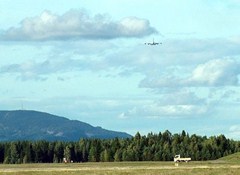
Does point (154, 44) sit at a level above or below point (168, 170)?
above

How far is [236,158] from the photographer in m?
129

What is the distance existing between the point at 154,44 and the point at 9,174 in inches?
2030

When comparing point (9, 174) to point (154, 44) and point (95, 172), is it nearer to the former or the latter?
point (95, 172)

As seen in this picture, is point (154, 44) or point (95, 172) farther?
point (154, 44)

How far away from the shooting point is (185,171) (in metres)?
87.8

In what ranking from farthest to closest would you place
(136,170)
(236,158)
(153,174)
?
(236,158), (136,170), (153,174)

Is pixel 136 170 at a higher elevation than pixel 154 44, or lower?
lower

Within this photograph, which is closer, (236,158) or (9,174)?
(9,174)

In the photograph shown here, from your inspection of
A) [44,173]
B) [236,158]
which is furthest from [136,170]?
[236,158]

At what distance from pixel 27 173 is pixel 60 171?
3.91 meters

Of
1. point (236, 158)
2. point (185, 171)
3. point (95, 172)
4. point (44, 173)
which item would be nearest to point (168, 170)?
point (185, 171)

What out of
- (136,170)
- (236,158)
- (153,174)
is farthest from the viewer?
(236,158)

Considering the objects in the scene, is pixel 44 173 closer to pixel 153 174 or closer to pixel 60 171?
pixel 60 171

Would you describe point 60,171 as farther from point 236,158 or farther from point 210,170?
point 236,158
